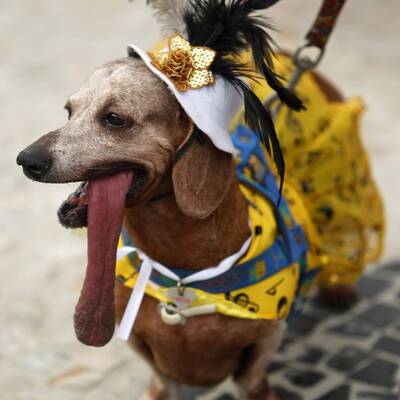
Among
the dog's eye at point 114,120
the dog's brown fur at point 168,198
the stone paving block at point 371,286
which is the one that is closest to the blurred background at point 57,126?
the stone paving block at point 371,286

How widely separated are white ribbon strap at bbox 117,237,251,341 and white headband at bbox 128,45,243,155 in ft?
1.17

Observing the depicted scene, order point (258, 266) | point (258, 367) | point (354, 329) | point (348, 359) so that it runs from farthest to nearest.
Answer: point (354, 329), point (348, 359), point (258, 367), point (258, 266)

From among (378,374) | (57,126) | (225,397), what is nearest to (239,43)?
(225,397)

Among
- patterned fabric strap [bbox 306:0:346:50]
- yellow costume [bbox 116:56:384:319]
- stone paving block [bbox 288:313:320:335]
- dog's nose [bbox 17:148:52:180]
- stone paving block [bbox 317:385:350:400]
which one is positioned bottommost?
stone paving block [bbox 288:313:320:335]

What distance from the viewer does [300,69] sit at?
2660mm

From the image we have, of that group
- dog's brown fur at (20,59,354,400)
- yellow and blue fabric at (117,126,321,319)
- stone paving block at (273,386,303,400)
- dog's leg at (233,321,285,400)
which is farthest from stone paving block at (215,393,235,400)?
yellow and blue fabric at (117,126,321,319)

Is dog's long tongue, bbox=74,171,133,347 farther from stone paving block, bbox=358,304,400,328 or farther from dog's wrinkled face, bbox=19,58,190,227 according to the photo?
stone paving block, bbox=358,304,400,328

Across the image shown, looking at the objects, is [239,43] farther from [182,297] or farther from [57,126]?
[57,126]

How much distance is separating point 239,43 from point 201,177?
0.39 meters


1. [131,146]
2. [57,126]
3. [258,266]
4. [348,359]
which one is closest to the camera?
[131,146]

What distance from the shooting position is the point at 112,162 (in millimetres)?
1878

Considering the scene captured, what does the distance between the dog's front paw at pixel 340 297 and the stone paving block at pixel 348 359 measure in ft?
1.02

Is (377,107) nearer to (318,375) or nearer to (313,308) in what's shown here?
(313,308)

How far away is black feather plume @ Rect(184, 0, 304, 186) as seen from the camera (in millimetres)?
1976
